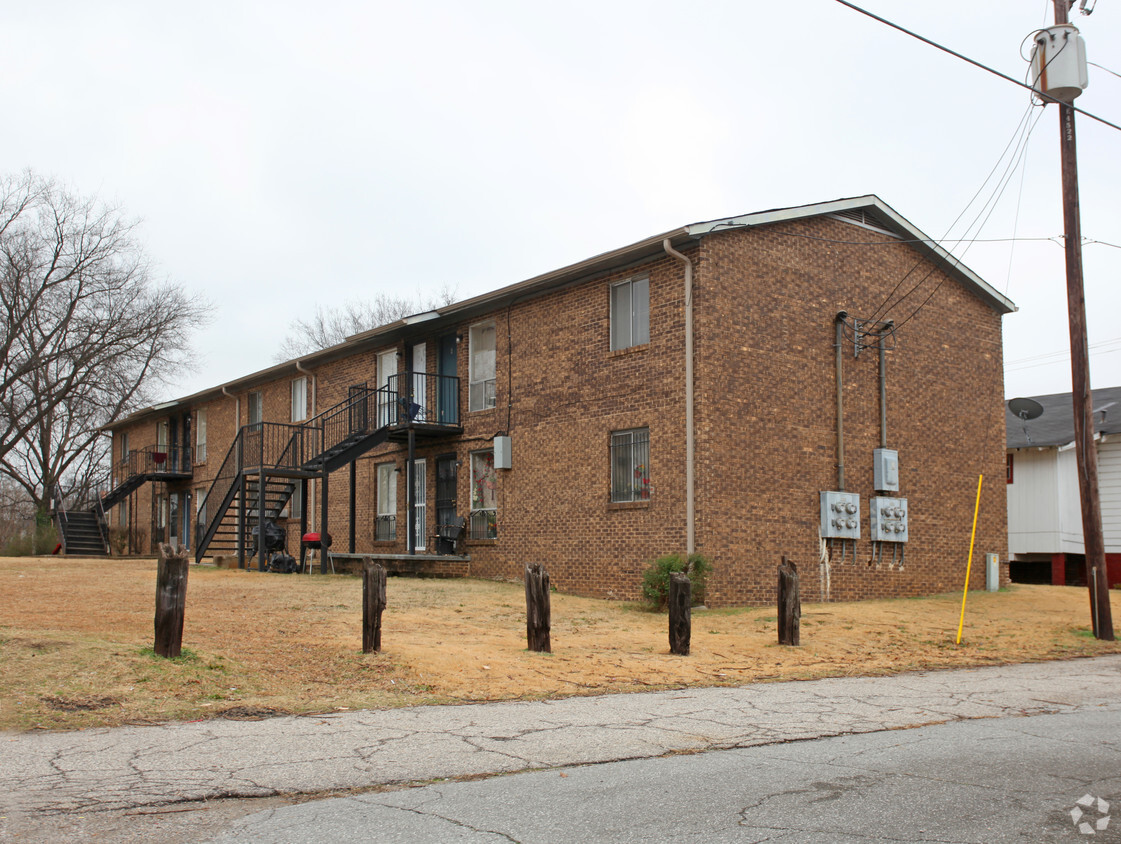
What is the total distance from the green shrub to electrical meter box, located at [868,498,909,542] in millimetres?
4480

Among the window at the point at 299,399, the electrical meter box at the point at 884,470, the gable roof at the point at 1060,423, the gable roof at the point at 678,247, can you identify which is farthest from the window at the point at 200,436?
the gable roof at the point at 1060,423

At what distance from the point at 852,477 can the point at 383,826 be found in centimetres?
1561

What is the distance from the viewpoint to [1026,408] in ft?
74.2

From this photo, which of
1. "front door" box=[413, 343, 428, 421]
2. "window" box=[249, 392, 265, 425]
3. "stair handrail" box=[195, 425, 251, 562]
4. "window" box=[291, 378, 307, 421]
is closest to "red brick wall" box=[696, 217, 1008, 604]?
"front door" box=[413, 343, 428, 421]

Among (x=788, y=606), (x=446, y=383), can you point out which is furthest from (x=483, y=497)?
(x=788, y=606)

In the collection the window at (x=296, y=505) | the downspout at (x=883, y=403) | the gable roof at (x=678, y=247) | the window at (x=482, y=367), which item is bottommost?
the window at (x=296, y=505)

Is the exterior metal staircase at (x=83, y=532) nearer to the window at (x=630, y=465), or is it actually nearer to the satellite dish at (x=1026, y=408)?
the window at (x=630, y=465)

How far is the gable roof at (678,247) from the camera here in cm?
1775

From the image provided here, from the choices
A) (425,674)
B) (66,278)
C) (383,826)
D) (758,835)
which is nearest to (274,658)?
(425,674)

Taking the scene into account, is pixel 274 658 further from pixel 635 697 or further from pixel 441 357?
pixel 441 357

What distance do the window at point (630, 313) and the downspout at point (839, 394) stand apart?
146 inches

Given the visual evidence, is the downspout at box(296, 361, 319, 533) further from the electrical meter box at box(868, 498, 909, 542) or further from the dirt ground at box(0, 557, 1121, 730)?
the electrical meter box at box(868, 498, 909, 542)

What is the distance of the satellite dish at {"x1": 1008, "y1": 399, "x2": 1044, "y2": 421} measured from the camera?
73.6 ft

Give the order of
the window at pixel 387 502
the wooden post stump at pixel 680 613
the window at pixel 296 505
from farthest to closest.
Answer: the window at pixel 296 505 < the window at pixel 387 502 < the wooden post stump at pixel 680 613
